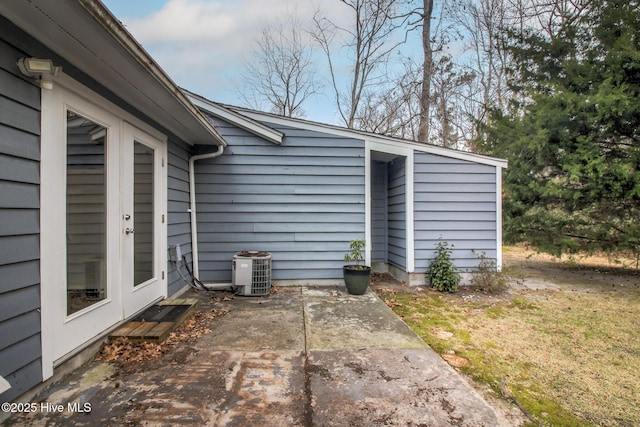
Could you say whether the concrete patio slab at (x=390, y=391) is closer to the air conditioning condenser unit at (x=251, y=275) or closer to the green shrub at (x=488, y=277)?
the air conditioning condenser unit at (x=251, y=275)

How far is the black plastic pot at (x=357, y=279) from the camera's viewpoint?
434cm

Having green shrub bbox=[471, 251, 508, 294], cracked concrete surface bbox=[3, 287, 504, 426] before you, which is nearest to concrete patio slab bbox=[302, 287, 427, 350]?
cracked concrete surface bbox=[3, 287, 504, 426]

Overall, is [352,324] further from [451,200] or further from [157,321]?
[451,200]

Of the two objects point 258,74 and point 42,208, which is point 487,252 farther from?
point 258,74

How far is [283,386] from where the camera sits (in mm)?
2025

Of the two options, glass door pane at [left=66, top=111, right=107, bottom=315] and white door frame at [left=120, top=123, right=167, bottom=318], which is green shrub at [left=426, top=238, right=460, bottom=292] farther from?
glass door pane at [left=66, top=111, right=107, bottom=315]

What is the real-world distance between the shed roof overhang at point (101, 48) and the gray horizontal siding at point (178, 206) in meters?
0.95

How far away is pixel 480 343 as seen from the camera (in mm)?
3004

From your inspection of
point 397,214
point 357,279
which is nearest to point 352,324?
point 357,279

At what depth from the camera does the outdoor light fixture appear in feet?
5.85

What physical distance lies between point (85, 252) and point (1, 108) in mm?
1097

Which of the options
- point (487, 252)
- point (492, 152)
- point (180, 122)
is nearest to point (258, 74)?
point (492, 152)

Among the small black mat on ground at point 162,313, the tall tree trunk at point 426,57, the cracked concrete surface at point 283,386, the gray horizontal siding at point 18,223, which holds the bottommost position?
the cracked concrete surface at point 283,386

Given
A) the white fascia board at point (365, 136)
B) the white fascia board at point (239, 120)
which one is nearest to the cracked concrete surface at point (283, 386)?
the white fascia board at point (239, 120)
